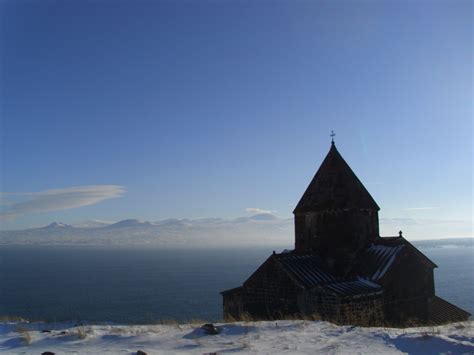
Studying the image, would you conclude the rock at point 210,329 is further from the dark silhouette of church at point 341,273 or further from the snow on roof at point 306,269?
the snow on roof at point 306,269

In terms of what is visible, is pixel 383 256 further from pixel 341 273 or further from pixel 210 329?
pixel 210 329

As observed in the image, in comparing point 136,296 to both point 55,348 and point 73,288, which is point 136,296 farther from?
point 55,348

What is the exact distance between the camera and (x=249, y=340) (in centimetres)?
827

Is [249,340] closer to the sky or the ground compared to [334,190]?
closer to the ground

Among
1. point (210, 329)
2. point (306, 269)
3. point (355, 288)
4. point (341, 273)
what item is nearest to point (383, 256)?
point (341, 273)

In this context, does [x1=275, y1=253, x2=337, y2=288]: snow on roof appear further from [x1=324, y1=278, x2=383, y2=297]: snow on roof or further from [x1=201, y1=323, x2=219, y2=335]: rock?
[x1=201, y1=323, x2=219, y2=335]: rock

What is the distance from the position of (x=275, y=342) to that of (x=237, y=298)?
9.61 meters

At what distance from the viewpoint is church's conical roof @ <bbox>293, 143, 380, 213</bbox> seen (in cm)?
1864

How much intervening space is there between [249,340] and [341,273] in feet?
A: 33.0

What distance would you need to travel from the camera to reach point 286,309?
15781 mm

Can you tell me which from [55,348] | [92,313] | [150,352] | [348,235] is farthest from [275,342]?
[92,313]

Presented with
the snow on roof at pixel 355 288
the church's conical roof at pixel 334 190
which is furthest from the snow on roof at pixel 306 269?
the church's conical roof at pixel 334 190

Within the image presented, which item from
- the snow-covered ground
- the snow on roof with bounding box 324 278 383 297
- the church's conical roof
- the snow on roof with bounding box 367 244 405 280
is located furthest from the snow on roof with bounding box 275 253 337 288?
the snow-covered ground

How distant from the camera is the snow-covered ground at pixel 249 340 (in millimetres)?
7535
